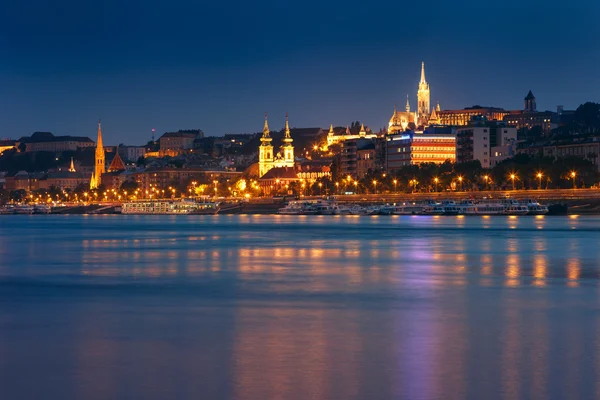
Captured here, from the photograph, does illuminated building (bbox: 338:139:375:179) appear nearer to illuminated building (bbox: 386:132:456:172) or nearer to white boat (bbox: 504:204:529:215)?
illuminated building (bbox: 386:132:456:172)

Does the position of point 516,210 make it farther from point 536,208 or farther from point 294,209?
point 294,209

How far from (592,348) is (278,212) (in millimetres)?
126898

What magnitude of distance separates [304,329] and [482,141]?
136177mm

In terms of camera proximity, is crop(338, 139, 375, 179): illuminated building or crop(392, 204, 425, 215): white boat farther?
crop(338, 139, 375, 179): illuminated building

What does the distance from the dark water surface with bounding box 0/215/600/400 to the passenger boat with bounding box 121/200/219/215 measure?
119 m

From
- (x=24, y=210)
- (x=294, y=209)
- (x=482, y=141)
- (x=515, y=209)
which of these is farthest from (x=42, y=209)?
(x=515, y=209)

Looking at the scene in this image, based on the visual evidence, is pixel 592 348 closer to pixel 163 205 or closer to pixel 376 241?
pixel 376 241

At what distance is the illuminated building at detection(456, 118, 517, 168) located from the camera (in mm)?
150625

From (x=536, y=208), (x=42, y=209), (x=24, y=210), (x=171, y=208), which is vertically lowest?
(x=24, y=210)

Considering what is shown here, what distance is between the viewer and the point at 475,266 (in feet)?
109

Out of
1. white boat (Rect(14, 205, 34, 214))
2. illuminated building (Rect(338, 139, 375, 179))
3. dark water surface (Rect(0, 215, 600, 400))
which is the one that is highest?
illuminated building (Rect(338, 139, 375, 179))

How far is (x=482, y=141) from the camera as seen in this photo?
151125 mm

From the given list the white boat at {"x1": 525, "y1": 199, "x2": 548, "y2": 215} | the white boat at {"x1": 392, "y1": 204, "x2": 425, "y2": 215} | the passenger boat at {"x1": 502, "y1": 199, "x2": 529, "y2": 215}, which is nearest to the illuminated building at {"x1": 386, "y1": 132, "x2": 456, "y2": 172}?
the white boat at {"x1": 392, "y1": 204, "x2": 425, "y2": 215}

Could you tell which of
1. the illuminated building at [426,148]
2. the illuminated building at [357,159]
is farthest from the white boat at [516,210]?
the illuminated building at [357,159]
